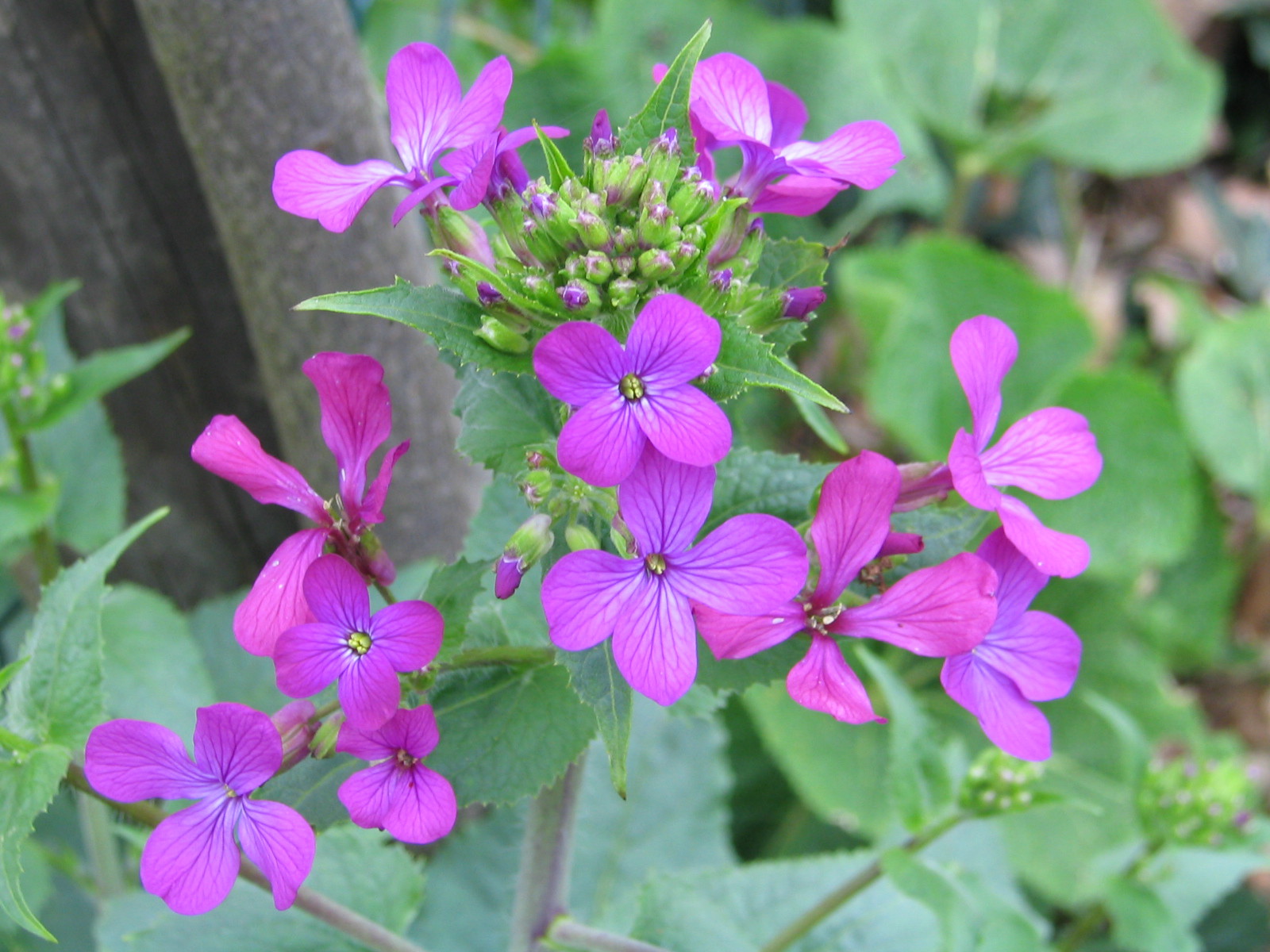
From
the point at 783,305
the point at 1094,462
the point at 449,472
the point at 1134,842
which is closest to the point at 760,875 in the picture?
the point at 1134,842

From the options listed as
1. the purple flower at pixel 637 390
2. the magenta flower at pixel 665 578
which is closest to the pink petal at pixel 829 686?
the magenta flower at pixel 665 578

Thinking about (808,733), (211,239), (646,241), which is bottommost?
(808,733)

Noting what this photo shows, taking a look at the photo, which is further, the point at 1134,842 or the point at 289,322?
the point at 1134,842

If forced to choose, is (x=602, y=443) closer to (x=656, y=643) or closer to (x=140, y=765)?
(x=656, y=643)

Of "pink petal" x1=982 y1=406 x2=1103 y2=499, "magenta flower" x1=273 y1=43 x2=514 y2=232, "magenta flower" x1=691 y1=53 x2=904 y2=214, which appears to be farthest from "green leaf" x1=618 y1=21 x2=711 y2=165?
"pink petal" x1=982 y1=406 x2=1103 y2=499

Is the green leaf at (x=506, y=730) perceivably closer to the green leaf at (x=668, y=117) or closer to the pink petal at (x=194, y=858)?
the pink petal at (x=194, y=858)

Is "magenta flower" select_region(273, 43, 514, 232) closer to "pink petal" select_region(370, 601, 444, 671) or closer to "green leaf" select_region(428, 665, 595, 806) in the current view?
"pink petal" select_region(370, 601, 444, 671)

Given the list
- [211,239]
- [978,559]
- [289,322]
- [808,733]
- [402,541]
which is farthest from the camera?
[808,733]

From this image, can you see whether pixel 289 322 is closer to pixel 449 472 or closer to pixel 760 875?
pixel 449 472
